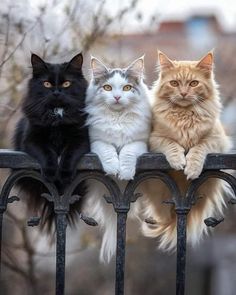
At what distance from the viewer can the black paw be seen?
2.63m

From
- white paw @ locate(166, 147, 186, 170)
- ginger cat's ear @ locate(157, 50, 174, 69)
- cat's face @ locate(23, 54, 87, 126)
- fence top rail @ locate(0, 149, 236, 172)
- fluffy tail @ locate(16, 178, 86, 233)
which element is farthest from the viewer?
ginger cat's ear @ locate(157, 50, 174, 69)

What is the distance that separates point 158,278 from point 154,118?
5.05 metres

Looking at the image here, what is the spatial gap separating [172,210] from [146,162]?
0.76 meters

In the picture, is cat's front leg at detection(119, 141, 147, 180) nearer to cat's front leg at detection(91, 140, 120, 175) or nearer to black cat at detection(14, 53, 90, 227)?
cat's front leg at detection(91, 140, 120, 175)

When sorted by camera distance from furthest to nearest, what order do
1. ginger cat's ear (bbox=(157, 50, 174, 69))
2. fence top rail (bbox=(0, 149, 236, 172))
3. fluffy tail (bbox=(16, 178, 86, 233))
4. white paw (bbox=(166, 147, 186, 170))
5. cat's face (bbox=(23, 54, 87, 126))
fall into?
ginger cat's ear (bbox=(157, 50, 174, 69))
fluffy tail (bbox=(16, 178, 86, 233))
cat's face (bbox=(23, 54, 87, 126))
white paw (bbox=(166, 147, 186, 170))
fence top rail (bbox=(0, 149, 236, 172))

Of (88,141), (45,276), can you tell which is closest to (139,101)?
(88,141)

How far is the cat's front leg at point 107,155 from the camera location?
2.72 m

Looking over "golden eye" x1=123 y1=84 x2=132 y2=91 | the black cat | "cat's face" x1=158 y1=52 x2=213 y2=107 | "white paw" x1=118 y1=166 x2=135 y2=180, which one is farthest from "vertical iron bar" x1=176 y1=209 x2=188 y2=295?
"golden eye" x1=123 y1=84 x2=132 y2=91

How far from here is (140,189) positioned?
A: 3205 mm

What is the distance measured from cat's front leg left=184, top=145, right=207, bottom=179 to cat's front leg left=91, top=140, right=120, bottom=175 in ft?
1.01

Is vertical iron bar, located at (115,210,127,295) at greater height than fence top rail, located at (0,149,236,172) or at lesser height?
lesser

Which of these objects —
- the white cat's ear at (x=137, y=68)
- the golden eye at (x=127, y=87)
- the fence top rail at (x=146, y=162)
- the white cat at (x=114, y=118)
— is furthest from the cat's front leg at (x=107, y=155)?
the white cat's ear at (x=137, y=68)

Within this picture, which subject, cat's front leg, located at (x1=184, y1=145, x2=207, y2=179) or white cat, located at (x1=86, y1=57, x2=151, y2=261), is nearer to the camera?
cat's front leg, located at (x1=184, y1=145, x2=207, y2=179)

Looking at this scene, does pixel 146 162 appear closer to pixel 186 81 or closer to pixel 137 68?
pixel 186 81
